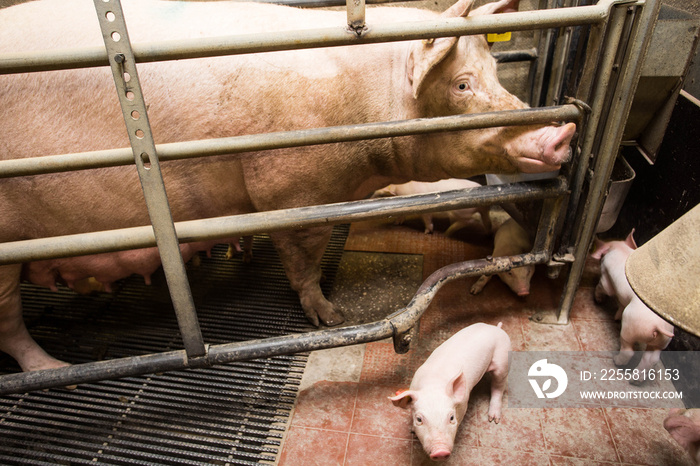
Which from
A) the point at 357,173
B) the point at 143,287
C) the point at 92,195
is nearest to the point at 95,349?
the point at 143,287

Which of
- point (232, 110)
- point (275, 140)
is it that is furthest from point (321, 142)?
point (232, 110)

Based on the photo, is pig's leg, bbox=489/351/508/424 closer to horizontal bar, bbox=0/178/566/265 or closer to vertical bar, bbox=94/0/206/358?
horizontal bar, bbox=0/178/566/265

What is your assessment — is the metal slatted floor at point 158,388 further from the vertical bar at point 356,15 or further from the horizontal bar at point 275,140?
the vertical bar at point 356,15

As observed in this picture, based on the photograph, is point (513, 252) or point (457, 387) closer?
point (457, 387)

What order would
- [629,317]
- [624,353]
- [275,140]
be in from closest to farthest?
[275,140] → [629,317] → [624,353]

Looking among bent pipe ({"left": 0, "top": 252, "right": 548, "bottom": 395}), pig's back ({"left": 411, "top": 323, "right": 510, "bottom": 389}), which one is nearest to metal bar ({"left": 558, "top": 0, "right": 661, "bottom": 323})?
pig's back ({"left": 411, "top": 323, "right": 510, "bottom": 389})

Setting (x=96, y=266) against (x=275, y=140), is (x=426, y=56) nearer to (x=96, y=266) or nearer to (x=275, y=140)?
(x=275, y=140)

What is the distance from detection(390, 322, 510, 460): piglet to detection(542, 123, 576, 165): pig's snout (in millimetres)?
905

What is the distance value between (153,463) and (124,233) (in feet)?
3.59

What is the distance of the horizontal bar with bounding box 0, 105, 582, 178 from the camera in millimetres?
1621

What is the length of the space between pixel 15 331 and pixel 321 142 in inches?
82.3

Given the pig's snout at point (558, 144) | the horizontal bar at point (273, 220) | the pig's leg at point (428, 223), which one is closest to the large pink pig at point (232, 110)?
the pig's snout at point (558, 144)

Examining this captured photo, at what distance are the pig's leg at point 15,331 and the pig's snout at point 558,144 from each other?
2.72m

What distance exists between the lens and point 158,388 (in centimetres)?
238
